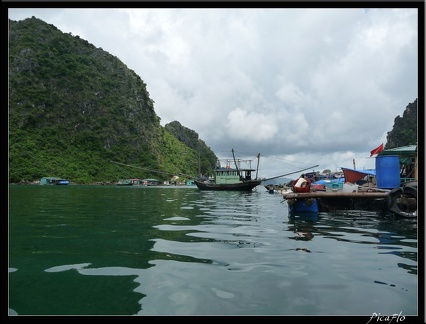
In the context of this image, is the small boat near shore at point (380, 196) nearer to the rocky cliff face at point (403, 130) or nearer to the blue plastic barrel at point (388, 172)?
the blue plastic barrel at point (388, 172)

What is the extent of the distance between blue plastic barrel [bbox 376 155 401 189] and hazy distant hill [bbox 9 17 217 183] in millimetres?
73904

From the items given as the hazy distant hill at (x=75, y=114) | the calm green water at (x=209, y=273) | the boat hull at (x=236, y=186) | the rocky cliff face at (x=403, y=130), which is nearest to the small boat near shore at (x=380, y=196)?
the calm green water at (x=209, y=273)

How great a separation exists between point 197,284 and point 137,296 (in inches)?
43.4

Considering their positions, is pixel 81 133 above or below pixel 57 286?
above

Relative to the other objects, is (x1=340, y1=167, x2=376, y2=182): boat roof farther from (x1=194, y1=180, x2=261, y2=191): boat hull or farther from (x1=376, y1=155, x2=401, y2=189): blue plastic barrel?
(x1=194, y1=180, x2=261, y2=191): boat hull

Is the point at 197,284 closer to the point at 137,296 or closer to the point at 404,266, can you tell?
the point at 137,296

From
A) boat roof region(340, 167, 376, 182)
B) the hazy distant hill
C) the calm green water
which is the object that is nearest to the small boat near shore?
the calm green water

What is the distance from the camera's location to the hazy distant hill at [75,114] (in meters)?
97.2

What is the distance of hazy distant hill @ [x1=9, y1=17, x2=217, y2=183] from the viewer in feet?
319

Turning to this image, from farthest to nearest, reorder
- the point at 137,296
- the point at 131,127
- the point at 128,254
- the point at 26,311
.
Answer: the point at 131,127
the point at 128,254
the point at 137,296
the point at 26,311

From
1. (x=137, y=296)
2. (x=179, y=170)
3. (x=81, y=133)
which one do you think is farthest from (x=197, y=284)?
(x=179, y=170)

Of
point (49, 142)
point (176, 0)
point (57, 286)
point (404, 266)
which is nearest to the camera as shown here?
point (176, 0)
